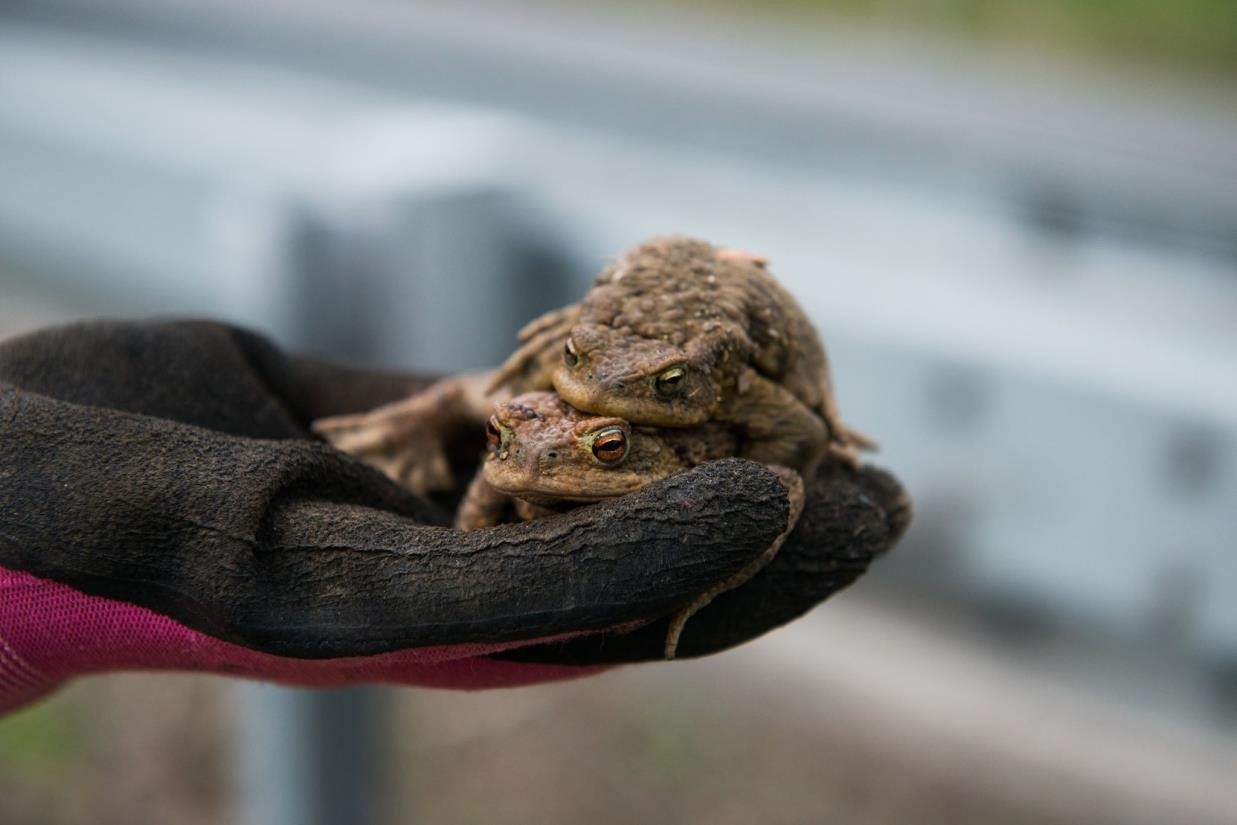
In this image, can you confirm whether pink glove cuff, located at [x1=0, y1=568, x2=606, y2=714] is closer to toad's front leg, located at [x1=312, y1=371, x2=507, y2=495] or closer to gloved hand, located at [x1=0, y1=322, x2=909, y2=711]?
gloved hand, located at [x1=0, y1=322, x2=909, y2=711]

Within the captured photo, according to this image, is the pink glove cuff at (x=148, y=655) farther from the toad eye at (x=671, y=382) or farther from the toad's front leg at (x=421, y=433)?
the toad's front leg at (x=421, y=433)

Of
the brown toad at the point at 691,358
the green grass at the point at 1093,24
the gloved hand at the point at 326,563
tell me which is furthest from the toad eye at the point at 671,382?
the green grass at the point at 1093,24

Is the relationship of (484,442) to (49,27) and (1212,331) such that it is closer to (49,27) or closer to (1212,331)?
(1212,331)

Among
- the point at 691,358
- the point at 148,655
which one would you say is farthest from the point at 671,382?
the point at 148,655

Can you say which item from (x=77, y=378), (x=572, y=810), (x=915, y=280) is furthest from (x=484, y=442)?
(x=572, y=810)

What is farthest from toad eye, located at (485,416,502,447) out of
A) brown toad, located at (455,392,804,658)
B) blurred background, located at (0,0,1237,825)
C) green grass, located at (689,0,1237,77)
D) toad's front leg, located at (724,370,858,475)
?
green grass, located at (689,0,1237,77)
